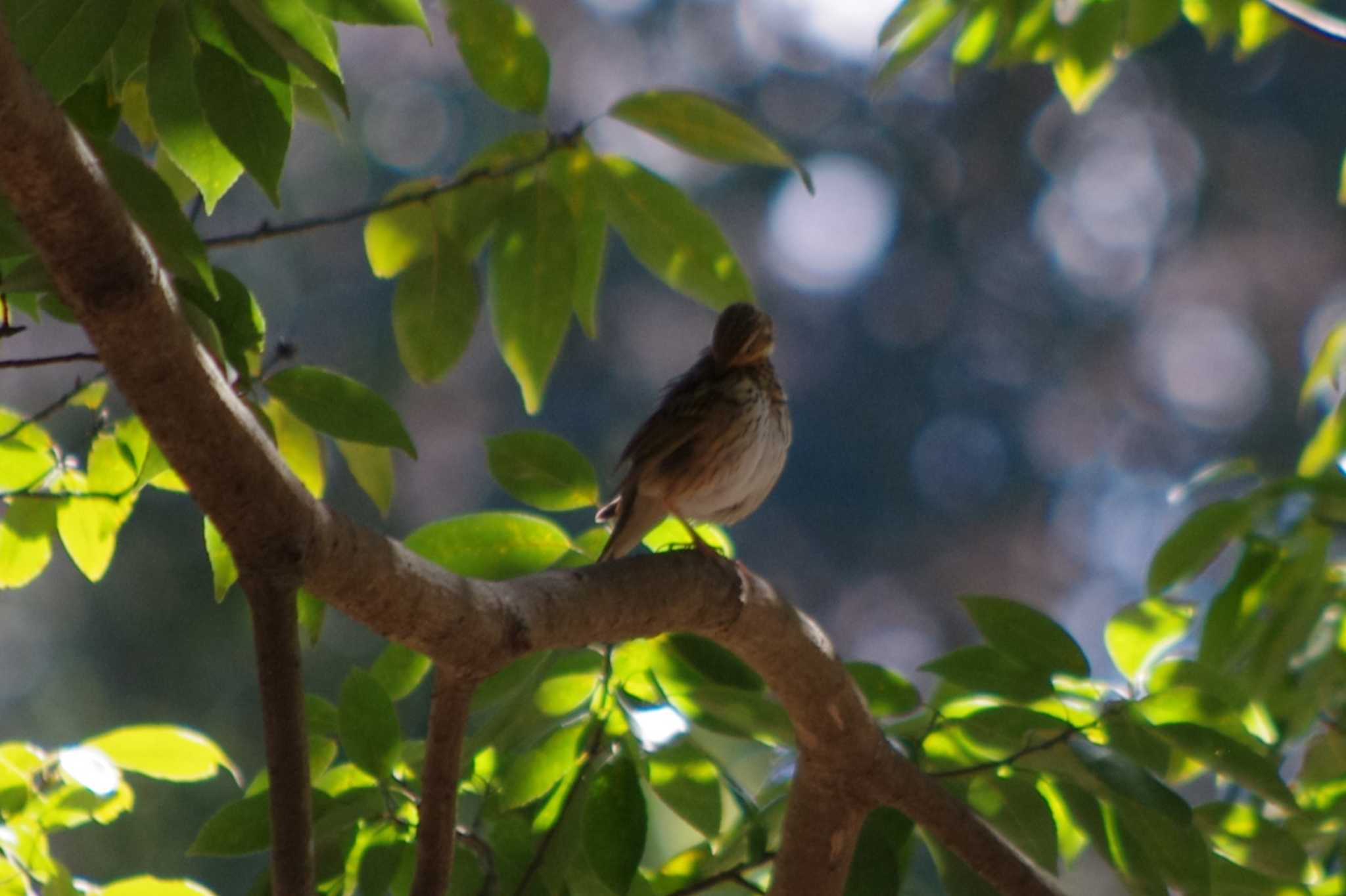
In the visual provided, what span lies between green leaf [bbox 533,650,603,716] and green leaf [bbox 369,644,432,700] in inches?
8.2

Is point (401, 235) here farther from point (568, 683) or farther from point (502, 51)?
point (568, 683)

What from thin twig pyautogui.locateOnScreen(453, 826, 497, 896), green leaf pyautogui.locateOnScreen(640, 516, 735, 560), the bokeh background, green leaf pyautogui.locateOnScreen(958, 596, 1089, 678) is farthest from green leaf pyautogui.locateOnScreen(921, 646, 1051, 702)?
the bokeh background

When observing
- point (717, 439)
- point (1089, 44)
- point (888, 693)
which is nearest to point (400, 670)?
point (888, 693)

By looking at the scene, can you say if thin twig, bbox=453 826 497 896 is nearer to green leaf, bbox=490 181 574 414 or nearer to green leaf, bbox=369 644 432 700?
green leaf, bbox=369 644 432 700

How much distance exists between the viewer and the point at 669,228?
2.24m

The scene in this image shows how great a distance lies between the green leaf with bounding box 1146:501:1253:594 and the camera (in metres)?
2.87

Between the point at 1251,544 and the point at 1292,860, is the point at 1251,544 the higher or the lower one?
the higher one

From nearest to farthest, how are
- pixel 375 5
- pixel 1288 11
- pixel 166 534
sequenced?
pixel 375 5
pixel 1288 11
pixel 166 534

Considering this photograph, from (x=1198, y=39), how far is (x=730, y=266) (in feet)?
64.0

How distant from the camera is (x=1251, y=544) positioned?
2896 millimetres

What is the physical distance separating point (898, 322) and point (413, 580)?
58.8ft

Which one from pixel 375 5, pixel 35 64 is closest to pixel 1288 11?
pixel 375 5

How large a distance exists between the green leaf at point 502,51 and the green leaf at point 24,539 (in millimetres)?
1016

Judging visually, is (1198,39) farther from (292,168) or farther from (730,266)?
(730,266)
